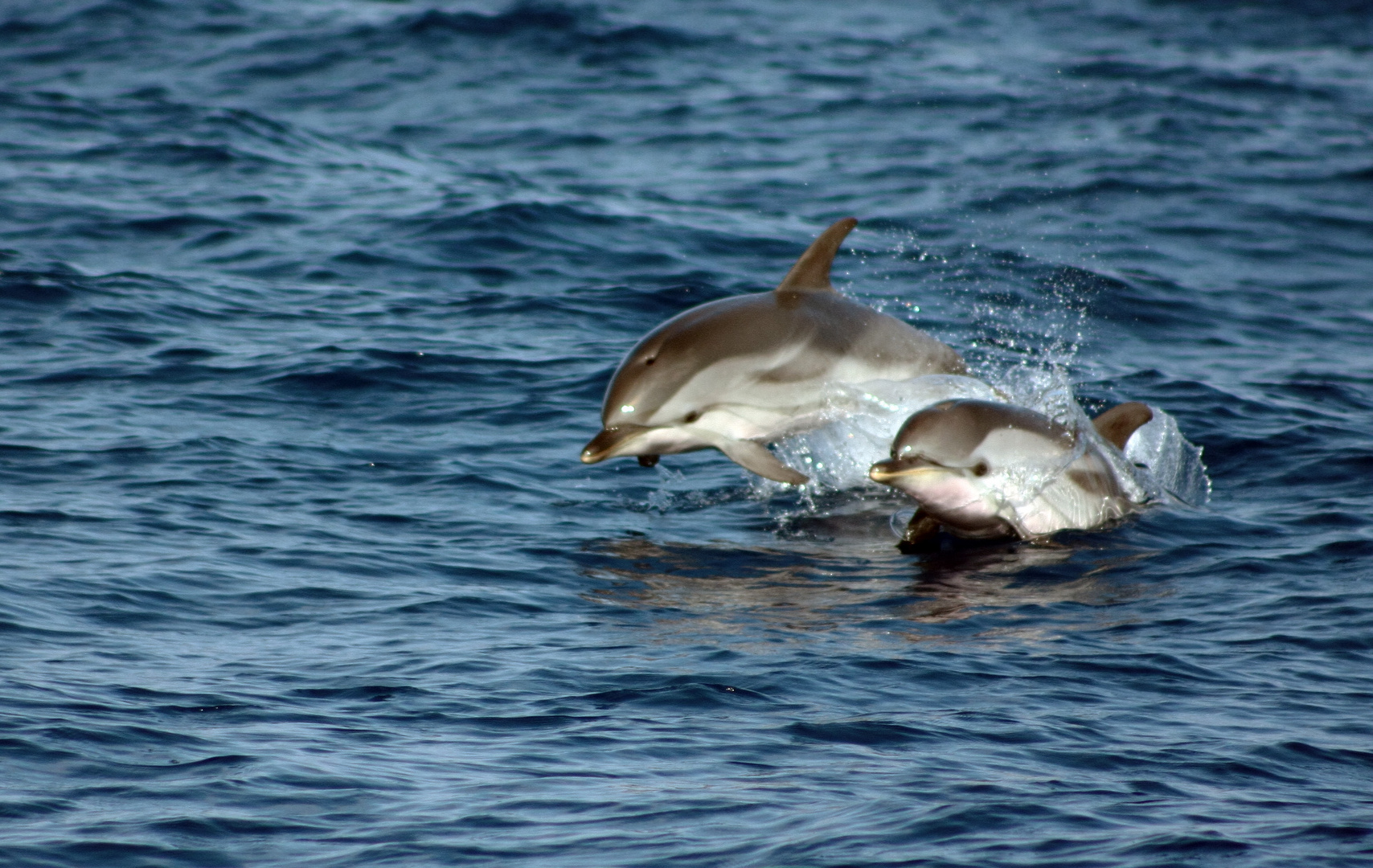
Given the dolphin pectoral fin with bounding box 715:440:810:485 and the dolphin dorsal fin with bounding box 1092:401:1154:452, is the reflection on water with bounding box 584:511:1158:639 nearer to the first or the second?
the dolphin pectoral fin with bounding box 715:440:810:485

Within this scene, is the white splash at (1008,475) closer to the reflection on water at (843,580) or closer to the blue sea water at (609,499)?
the blue sea water at (609,499)

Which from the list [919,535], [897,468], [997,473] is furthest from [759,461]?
[997,473]

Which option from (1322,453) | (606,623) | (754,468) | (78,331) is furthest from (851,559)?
(78,331)

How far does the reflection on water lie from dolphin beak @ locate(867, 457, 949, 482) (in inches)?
22.2

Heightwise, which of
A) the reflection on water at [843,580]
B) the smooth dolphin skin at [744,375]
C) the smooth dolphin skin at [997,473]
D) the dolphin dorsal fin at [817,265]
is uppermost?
the dolphin dorsal fin at [817,265]

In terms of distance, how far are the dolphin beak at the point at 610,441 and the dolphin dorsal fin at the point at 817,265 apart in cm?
119

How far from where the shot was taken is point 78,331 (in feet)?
46.4

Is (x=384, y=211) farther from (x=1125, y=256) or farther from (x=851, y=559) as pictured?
(x=851, y=559)

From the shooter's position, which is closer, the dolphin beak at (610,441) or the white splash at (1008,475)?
the dolphin beak at (610,441)

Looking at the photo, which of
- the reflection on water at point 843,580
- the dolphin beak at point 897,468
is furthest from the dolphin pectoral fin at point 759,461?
the reflection on water at point 843,580

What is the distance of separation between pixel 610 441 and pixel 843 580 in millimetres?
1475

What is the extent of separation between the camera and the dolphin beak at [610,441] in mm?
9414

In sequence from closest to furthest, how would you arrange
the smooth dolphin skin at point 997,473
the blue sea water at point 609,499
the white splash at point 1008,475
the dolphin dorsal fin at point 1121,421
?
the blue sea water at point 609,499, the smooth dolphin skin at point 997,473, the white splash at point 1008,475, the dolphin dorsal fin at point 1121,421

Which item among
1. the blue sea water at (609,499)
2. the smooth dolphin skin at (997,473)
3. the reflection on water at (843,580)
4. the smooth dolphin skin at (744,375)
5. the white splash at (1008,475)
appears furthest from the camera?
the white splash at (1008,475)
